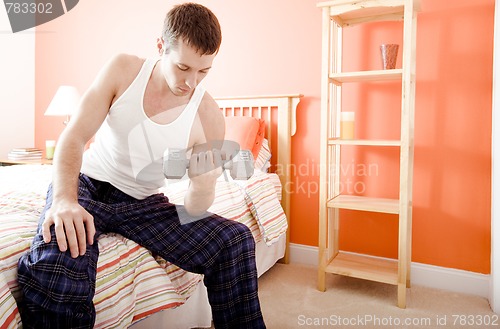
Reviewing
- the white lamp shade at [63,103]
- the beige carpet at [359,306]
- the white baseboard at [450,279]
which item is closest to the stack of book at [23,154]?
the white lamp shade at [63,103]

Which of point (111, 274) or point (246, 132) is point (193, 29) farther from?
point (246, 132)

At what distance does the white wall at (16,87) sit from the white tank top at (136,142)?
8.90ft

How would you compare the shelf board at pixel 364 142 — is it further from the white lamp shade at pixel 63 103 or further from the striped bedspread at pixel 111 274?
the white lamp shade at pixel 63 103

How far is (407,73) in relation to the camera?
1.88m

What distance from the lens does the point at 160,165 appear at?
4.14 ft

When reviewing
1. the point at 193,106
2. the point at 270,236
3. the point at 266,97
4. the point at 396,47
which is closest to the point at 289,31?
the point at 266,97

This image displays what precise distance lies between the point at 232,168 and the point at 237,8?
70.8 inches

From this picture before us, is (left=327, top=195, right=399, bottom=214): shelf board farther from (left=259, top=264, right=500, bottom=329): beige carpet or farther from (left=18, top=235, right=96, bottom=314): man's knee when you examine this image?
(left=18, top=235, right=96, bottom=314): man's knee

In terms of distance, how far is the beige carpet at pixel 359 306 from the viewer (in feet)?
5.74

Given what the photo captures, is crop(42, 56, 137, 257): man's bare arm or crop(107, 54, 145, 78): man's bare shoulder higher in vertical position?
crop(107, 54, 145, 78): man's bare shoulder

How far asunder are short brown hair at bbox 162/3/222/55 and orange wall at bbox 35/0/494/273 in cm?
136

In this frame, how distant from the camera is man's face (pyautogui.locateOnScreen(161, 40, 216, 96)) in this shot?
1132mm

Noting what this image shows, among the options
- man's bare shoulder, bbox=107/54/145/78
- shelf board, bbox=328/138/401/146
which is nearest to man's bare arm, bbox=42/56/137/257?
man's bare shoulder, bbox=107/54/145/78

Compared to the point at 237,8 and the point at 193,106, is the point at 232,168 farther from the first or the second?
the point at 237,8
